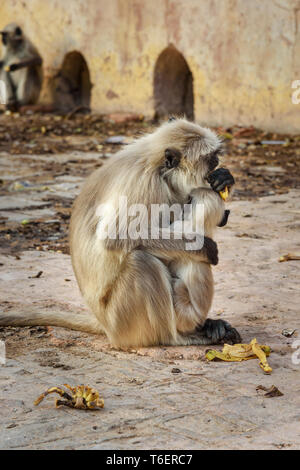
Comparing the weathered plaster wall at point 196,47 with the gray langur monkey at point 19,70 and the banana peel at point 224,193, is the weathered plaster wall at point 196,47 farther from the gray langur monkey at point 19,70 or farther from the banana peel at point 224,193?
the banana peel at point 224,193

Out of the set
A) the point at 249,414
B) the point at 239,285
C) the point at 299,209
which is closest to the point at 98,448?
the point at 249,414

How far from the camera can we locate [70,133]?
10953mm

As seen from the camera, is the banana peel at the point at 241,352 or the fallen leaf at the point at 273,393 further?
the banana peel at the point at 241,352

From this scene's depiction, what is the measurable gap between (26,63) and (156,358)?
983 centimetres

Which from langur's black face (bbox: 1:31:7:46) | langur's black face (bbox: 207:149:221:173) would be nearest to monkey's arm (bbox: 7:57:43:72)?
langur's black face (bbox: 1:31:7:46)

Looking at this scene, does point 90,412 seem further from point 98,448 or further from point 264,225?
point 264,225

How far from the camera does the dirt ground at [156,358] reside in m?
2.71

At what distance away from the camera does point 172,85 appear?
11281 mm

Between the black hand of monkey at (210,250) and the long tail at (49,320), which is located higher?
the black hand of monkey at (210,250)

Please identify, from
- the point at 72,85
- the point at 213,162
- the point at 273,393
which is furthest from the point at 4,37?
the point at 273,393

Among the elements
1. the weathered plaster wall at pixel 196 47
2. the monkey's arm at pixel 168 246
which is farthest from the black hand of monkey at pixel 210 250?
the weathered plaster wall at pixel 196 47

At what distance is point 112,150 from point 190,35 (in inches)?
79.7

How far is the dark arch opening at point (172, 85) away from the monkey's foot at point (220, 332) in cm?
748

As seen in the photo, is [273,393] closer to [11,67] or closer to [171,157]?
[171,157]
